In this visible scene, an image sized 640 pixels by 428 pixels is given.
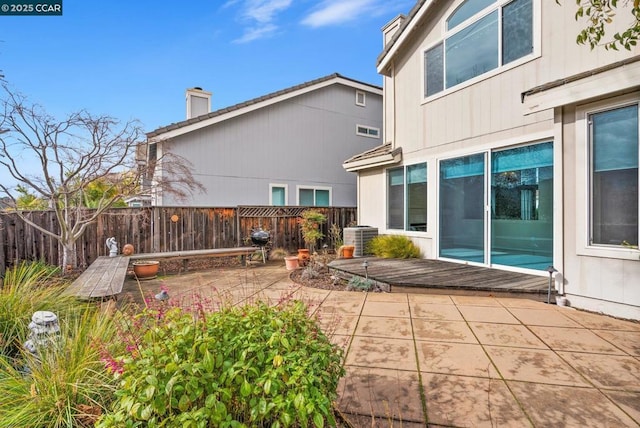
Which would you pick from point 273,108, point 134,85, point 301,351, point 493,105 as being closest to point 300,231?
point 273,108

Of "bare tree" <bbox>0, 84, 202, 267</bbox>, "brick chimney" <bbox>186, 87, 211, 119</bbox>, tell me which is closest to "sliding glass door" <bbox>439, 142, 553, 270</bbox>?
"bare tree" <bbox>0, 84, 202, 267</bbox>

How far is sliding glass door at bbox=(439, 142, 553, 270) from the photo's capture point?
5.13 metres

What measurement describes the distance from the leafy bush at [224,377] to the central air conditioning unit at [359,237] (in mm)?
6496

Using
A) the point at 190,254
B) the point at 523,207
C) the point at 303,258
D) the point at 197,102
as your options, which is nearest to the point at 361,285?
the point at 523,207

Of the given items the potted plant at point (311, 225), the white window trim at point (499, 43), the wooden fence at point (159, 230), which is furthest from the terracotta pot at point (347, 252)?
the white window trim at point (499, 43)

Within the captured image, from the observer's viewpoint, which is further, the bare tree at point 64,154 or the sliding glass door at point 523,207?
the bare tree at point 64,154

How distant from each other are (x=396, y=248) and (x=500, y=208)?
8.15 feet

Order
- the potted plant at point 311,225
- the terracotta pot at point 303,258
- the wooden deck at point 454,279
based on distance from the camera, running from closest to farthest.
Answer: the wooden deck at point 454,279 → the terracotta pot at point 303,258 → the potted plant at point 311,225

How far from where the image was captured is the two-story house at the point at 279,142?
10.6 meters

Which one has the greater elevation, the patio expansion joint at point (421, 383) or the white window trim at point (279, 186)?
the white window trim at point (279, 186)

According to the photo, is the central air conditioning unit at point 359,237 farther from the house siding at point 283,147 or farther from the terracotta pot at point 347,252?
→ the house siding at point 283,147

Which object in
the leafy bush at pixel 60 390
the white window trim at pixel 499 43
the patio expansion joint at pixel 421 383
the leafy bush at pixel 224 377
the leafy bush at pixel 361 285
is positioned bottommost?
the patio expansion joint at pixel 421 383

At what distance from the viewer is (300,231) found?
1062 cm

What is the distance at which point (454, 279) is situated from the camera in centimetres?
538
